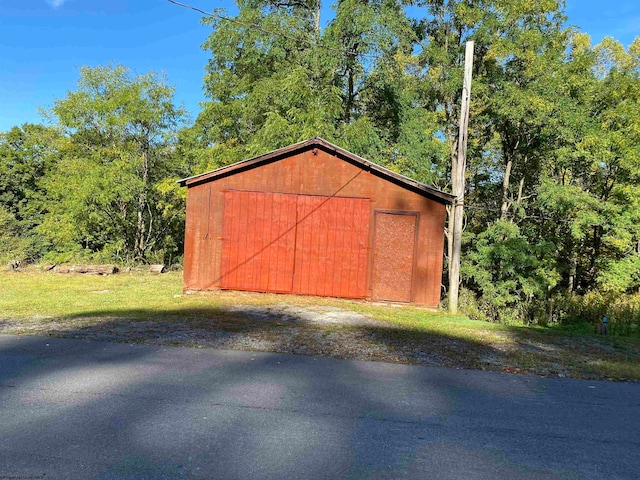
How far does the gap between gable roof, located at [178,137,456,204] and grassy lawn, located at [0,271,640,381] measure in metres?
2.87

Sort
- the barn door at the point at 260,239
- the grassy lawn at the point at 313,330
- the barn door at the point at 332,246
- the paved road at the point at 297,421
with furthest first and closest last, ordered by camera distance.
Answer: the barn door at the point at 260,239 → the barn door at the point at 332,246 → the grassy lawn at the point at 313,330 → the paved road at the point at 297,421

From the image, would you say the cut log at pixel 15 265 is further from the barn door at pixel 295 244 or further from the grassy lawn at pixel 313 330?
the barn door at pixel 295 244

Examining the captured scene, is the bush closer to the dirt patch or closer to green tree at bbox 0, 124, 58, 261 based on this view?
the dirt patch

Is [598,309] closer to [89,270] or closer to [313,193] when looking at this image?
[313,193]

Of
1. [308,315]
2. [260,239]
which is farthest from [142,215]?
[308,315]

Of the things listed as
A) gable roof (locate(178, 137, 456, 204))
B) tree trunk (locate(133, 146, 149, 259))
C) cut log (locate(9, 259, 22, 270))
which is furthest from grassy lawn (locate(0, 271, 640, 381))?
tree trunk (locate(133, 146, 149, 259))

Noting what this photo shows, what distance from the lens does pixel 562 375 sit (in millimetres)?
5266

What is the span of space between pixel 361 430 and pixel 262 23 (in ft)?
65.1

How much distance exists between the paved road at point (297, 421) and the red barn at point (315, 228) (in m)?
5.65

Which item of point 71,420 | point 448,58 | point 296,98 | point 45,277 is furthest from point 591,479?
point 448,58

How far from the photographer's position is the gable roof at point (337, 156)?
422 inches

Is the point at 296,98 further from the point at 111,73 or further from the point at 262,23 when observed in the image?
the point at 111,73

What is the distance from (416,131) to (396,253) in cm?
1118

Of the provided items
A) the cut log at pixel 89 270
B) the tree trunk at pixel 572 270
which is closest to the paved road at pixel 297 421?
the cut log at pixel 89 270
